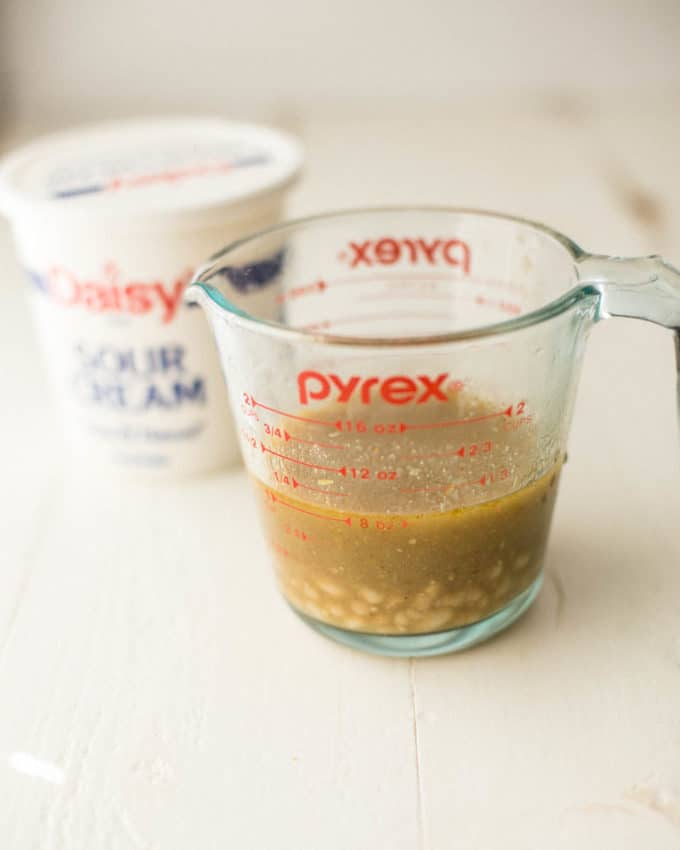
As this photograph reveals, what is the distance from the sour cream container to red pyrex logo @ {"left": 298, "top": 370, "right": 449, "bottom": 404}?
19cm

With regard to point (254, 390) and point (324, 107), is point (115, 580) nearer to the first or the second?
point (254, 390)

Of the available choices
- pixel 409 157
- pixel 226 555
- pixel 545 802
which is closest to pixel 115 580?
pixel 226 555

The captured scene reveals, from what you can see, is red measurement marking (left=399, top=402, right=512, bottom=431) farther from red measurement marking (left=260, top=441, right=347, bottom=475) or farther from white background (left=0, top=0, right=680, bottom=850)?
white background (left=0, top=0, right=680, bottom=850)

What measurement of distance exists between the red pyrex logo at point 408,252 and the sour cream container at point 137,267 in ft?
0.20

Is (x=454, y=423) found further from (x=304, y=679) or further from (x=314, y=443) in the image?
(x=304, y=679)

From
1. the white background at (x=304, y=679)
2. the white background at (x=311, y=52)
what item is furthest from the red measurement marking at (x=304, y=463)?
the white background at (x=311, y=52)

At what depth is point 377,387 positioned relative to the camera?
0.53m

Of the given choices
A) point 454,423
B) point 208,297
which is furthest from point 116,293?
point 454,423

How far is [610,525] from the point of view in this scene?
2.41 feet

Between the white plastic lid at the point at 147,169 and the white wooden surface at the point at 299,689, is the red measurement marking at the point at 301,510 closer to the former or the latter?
the white wooden surface at the point at 299,689

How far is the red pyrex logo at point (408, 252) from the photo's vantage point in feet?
2.30

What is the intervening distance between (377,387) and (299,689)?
0.20 meters

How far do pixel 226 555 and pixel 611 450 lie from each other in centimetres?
32

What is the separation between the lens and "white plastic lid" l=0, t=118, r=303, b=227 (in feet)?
2.42
